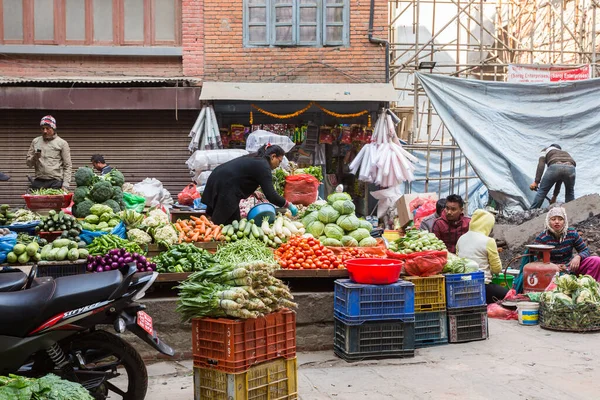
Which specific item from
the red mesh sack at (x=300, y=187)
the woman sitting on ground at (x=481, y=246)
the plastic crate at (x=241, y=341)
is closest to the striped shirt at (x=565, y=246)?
the woman sitting on ground at (x=481, y=246)

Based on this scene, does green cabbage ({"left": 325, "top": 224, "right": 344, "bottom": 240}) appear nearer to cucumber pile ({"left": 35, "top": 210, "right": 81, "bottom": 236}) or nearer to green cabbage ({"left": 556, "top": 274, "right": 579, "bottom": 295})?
green cabbage ({"left": 556, "top": 274, "right": 579, "bottom": 295})

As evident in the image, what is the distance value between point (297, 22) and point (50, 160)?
6.40 m

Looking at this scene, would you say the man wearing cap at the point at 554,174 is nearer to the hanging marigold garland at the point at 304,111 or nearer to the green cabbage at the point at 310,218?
the hanging marigold garland at the point at 304,111

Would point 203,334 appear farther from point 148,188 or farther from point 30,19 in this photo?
point 30,19

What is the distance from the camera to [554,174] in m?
13.0

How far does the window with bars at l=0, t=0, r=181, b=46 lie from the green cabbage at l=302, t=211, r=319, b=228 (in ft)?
25.2

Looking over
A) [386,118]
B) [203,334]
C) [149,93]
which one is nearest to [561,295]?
[203,334]

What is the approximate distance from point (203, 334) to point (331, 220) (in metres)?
3.55

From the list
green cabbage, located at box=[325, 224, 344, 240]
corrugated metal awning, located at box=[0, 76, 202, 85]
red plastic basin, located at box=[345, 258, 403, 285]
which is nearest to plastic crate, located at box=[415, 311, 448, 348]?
red plastic basin, located at box=[345, 258, 403, 285]

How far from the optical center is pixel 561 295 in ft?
26.4

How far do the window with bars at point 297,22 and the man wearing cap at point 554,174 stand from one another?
4891mm

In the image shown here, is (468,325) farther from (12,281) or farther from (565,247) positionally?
(12,281)

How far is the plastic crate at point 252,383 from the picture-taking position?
496 cm

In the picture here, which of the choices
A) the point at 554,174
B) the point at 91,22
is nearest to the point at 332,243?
the point at 554,174
